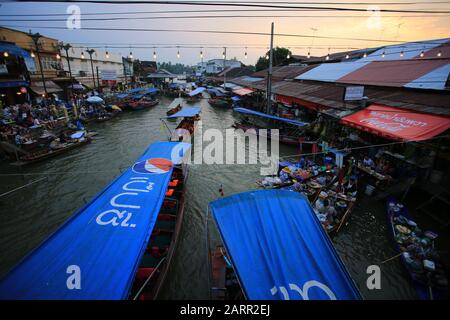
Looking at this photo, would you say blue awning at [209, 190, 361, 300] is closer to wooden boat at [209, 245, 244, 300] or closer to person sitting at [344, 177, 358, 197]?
wooden boat at [209, 245, 244, 300]

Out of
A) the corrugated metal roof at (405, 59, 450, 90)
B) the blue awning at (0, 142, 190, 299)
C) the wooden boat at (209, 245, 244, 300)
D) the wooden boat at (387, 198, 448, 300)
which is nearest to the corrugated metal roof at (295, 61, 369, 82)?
the corrugated metal roof at (405, 59, 450, 90)

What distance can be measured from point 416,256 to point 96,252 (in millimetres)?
10308

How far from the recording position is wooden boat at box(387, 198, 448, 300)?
6.93 metres

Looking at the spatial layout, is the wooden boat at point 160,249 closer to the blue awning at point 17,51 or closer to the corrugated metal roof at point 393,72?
the corrugated metal roof at point 393,72

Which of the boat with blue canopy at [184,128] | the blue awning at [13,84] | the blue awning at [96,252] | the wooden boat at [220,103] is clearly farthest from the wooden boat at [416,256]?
the blue awning at [13,84]

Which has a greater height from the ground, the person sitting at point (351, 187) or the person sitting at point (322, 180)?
the person sitting at point (322, 180)

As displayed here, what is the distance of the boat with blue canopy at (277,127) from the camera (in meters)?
20.3

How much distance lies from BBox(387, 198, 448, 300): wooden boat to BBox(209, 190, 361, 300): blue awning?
4280 millimetres

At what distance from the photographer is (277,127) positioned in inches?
899

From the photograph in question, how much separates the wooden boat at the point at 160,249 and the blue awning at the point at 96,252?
0.97m

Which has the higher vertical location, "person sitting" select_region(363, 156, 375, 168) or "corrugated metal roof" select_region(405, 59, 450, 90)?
"corrugated metal roof" select_region(405, 59, 450, 90)
